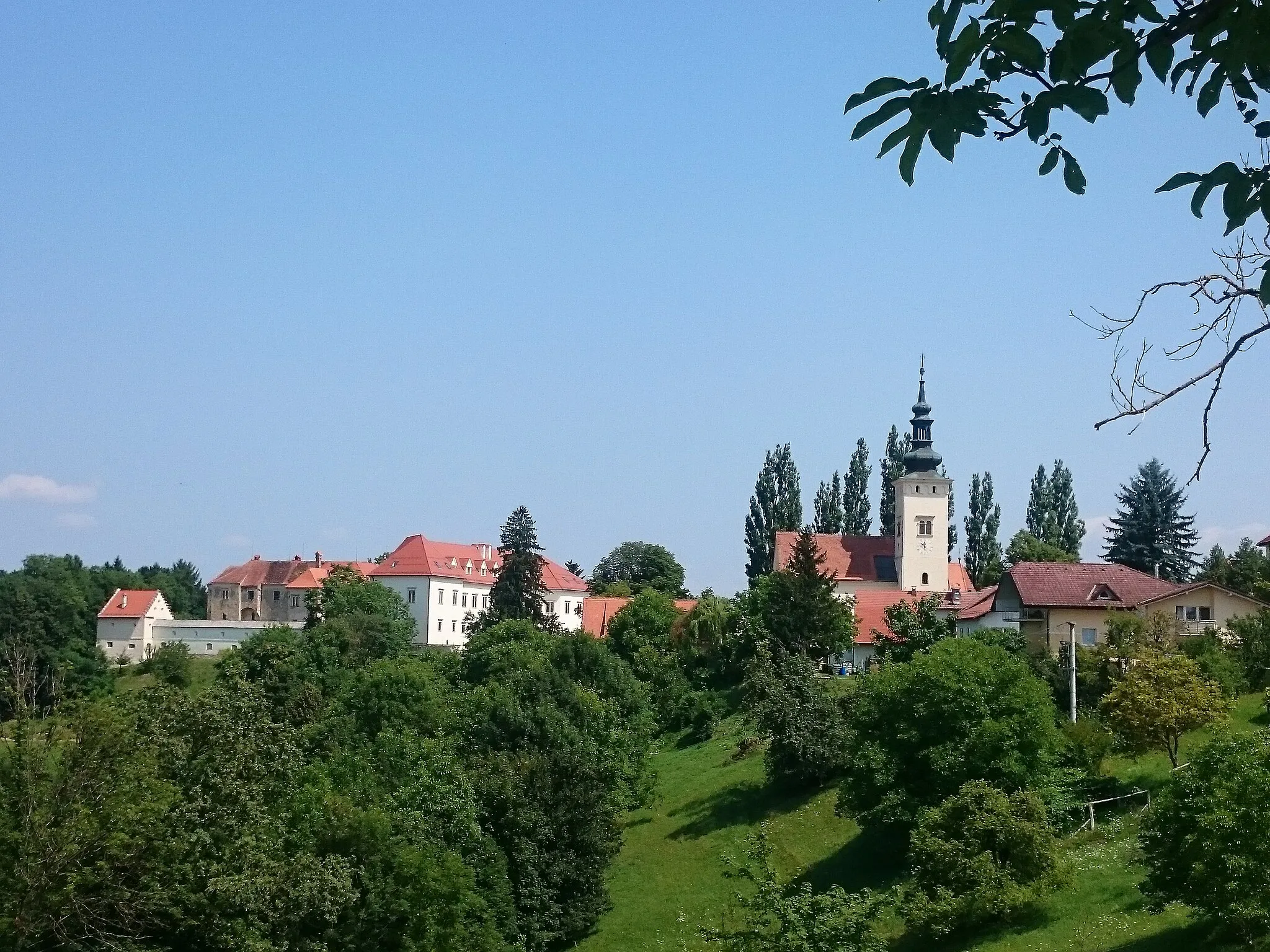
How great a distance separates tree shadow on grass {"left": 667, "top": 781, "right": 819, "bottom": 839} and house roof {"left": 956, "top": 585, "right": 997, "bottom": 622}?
14.4 metres

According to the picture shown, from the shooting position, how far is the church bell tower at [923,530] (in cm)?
8825

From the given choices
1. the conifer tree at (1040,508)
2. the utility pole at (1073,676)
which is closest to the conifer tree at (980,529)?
the conifer tree at (1040,508)

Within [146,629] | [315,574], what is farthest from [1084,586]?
[315,574]

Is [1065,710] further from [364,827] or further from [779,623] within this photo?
[364,827]

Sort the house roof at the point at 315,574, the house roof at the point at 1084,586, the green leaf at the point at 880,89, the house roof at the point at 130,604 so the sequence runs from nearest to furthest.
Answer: the green leaf at the point at 880,89 → the house roof at the point at 1084,586 → the house roof at the point at 130,604 → the house roof at the point at 315,574

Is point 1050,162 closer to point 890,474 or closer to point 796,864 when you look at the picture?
point 796,864

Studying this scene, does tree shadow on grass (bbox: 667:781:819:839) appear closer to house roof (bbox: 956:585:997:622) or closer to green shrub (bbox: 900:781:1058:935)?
green shrub (bbox: 900:781:1058:935)

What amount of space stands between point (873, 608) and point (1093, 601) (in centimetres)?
2618

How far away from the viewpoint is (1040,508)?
3890 inches

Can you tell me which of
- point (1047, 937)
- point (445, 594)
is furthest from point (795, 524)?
point (1047, 937)

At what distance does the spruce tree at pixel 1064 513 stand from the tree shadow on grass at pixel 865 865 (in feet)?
196

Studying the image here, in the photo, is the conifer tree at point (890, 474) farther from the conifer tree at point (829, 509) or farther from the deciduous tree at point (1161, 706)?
the deciduous tree at point (1161, 706)

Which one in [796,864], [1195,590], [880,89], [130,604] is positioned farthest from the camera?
[130,604]

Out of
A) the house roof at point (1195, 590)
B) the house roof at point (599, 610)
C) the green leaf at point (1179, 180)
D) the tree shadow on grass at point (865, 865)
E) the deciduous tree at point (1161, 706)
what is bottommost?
the tree shadow on grass at point (865, 865)
